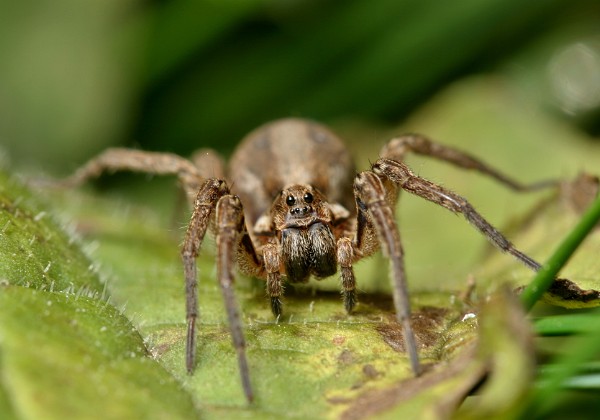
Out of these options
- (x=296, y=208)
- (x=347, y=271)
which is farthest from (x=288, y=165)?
(x=347, y=271)

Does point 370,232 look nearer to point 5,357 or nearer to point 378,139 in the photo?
point 5,357

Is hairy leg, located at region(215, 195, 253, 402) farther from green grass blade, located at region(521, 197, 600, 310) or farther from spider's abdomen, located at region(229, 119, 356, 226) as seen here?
green grass blade, located at region(521, 197, 600, 310)

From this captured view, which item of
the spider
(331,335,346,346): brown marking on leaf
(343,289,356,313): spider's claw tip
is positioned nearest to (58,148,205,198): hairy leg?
the spider

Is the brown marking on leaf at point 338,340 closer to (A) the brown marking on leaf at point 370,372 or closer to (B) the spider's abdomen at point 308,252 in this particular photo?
(A) the brown marking on leaf at point 370,372

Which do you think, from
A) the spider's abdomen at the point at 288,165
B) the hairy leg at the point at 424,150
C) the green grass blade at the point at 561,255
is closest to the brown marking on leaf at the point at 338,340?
the green grass blade at the point at 561,255

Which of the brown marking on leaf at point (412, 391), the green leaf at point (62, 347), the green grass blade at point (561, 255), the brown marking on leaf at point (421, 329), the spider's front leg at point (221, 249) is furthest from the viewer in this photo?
the brown marking on leaf at point (421, 329)

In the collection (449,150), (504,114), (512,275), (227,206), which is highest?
(504,114)

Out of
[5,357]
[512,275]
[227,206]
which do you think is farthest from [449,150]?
[5,357]
